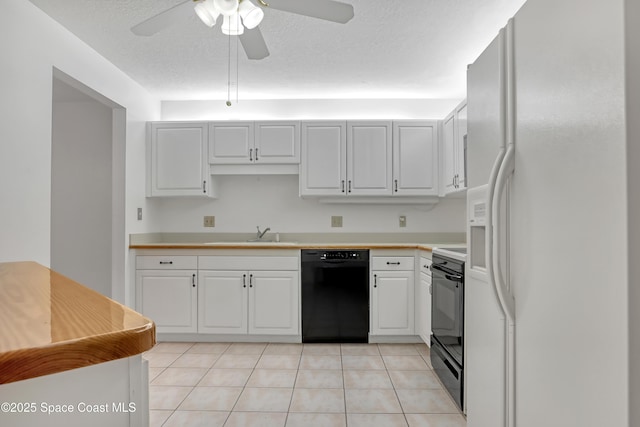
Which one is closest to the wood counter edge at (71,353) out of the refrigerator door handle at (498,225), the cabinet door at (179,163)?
the refrigerator door handle at (498,225)

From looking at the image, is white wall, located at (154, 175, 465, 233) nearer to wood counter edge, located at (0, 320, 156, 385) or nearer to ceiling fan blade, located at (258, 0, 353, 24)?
ceiling fan blade, located at (258, 0, 353, 24)

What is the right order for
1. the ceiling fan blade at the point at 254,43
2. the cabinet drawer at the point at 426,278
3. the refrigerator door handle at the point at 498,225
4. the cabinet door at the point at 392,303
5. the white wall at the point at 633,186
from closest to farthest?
the white wall at the point at 633,186 → the refrigerator door handle at the point at 498,225 → the ceiling fan blade at the point at 254,43 → the cabinet drawer at the point at 426,278 → the cabinet door at the point at 392,303

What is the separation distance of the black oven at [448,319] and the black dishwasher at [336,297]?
29.4 inches

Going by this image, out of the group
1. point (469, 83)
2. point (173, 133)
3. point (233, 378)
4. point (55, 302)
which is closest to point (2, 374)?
point (55, 302)

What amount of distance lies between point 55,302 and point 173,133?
136 inches

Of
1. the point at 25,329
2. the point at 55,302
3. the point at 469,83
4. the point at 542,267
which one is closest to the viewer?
the point at 25,329

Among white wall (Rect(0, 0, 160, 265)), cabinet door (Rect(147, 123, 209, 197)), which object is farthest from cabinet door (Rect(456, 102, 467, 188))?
white wall (Rect(0, 0, 160, 265))

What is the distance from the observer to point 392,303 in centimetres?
355

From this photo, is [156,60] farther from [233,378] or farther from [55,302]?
[55,302]

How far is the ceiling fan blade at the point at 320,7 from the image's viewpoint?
1.68 meters

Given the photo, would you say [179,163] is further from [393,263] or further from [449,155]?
[449,155]

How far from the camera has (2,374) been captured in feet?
1.42

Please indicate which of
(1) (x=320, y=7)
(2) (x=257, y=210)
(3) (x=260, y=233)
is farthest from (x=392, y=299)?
(1) (x=320, y=7)

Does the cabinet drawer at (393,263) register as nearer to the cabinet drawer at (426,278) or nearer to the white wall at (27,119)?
the cabinet drawer at (426,278)
